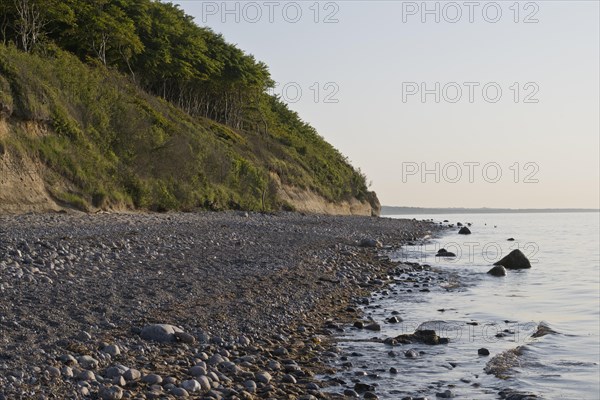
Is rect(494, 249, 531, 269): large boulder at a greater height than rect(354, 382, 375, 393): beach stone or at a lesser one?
greater

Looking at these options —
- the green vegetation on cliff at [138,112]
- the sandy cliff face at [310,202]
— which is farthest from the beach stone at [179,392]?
the sandy cliff face at [310,202]

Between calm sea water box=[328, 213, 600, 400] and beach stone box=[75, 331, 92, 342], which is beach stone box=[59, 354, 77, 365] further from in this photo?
calm sea water box=[328, 213, 600, 400]

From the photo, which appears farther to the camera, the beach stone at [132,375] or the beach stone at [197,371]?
the beach stone at [197,371]

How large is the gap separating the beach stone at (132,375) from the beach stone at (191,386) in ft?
1.42

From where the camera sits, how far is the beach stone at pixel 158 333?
7.33m

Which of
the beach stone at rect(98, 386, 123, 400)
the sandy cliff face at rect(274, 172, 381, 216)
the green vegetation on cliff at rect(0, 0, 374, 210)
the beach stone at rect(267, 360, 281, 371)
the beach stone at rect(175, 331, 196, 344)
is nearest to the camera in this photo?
the beach stone at rect(98, 386, 123, 400)

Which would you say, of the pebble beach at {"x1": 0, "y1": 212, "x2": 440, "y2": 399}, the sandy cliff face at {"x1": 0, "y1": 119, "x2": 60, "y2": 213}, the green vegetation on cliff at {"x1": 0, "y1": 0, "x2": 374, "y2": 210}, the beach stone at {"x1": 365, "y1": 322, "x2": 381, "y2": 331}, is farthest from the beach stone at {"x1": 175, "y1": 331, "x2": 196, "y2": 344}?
the green vegetation on cliff at {"x1": 0, "y1": 0, "x2": 374, "y2": 210}

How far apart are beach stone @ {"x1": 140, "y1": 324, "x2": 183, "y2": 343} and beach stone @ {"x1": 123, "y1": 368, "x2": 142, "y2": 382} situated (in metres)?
1.31

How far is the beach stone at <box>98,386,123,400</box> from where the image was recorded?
532cm

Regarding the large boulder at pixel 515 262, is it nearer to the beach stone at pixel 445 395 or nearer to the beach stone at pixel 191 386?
the beach stone at pixel 445 395

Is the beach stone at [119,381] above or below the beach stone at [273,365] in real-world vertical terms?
above

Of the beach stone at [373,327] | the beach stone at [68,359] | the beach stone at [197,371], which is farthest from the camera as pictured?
the beach stone at [373,327]

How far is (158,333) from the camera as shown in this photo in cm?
738

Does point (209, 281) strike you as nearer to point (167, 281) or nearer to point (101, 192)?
point (167, 281)
